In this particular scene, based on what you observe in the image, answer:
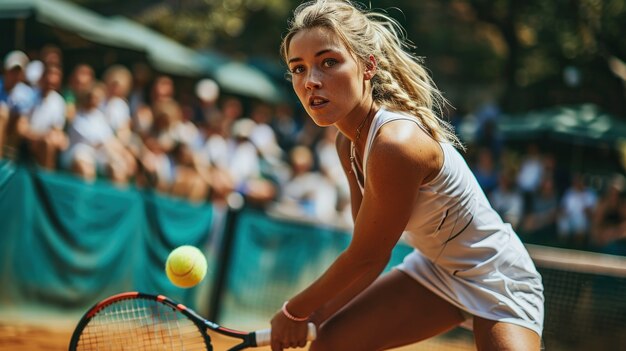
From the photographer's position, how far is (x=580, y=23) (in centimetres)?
1708

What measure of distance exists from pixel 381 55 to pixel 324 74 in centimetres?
39

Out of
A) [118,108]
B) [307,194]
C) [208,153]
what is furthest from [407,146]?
[307,194]

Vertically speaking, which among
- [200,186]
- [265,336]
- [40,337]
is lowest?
[40,337]

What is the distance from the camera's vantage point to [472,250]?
3740 millimetres

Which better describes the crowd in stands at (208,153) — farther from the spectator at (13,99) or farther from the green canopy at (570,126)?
the green canopy at (570,126)

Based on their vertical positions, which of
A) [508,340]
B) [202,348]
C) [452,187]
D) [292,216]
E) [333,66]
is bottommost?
[292,216]

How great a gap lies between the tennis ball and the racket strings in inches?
9.5

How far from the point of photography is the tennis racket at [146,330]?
147 inches

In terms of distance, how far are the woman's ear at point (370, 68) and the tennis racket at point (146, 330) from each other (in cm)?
117

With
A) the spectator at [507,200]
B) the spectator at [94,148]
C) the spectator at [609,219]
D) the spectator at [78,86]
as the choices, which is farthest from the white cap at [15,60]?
the spectator at [609,219]

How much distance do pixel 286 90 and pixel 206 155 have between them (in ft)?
17.9

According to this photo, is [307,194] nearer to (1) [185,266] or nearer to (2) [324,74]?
(1) [185,266]

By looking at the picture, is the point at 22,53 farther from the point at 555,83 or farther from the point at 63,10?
the point at 555,83

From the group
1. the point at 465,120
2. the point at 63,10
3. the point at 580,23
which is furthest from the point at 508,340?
the point at 580,23
